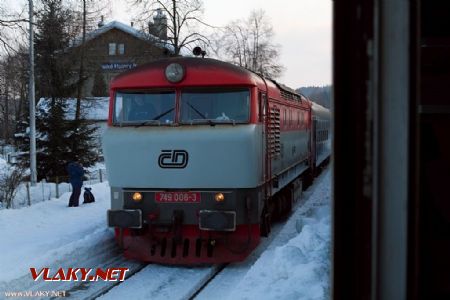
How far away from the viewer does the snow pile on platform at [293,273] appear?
545cm

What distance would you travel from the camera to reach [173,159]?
25.3ft

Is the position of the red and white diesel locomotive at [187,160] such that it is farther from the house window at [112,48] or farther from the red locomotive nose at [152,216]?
the house window at [112,48]

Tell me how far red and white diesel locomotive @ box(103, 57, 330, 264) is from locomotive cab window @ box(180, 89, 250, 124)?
0.02 metres

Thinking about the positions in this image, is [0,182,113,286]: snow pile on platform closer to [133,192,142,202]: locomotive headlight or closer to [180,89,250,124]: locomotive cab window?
[133,192,142,202]: locomotive headlight

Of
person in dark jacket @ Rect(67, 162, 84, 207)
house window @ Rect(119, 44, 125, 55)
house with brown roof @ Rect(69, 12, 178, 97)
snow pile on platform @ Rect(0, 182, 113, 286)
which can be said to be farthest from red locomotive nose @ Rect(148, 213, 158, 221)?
house window @ Rect(119, 44, 125, 55)

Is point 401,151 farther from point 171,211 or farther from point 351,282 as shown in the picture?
point 171,211

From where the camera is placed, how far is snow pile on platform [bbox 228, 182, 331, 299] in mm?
5445

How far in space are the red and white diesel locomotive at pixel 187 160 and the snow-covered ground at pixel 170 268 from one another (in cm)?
45

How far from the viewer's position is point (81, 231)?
950 cm

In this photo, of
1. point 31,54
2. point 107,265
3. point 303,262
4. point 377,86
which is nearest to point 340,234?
point 377,86

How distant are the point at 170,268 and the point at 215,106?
258 centimetres

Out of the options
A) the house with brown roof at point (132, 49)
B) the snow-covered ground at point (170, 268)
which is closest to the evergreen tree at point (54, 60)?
the house with brown roof at point (132, 49)

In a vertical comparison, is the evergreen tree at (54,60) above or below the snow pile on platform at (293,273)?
above

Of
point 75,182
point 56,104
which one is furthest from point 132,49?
point 75,182
